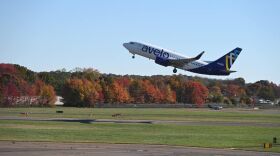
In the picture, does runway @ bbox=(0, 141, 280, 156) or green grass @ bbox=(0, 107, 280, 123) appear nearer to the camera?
runway @ bbox=(0, 141, 280, 156)

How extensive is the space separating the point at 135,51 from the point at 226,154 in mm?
51242

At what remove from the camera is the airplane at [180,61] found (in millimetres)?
89625

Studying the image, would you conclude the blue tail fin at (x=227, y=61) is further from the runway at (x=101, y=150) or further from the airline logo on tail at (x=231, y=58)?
the runway at (x=101, y=150)

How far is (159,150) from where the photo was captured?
4422 cm

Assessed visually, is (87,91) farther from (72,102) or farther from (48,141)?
(48,141)

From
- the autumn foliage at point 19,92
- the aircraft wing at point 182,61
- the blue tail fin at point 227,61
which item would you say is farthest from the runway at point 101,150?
the autumn foliage at point 19,92

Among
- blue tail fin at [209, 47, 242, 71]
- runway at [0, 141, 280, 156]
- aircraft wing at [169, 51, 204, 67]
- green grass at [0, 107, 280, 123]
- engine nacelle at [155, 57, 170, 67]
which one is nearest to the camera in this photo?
runway at [0, 141, 280, 156]

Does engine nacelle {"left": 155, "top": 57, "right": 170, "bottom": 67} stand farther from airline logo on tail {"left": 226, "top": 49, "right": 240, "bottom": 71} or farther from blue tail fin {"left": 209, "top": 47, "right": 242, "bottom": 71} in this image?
airline logo on tail {"left": 226, "top": 49, "right": 240, "bottom": 71}

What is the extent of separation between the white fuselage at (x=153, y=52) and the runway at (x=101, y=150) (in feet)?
140

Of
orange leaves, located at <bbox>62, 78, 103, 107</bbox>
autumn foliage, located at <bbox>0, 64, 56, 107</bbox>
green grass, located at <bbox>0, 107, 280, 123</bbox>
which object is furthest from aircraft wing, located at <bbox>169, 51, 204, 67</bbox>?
orange leaves, located at <bbox>62, 78, 103, 107</bbox>

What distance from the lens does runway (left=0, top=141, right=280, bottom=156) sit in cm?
4028

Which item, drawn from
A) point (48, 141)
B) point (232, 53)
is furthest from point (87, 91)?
point (48, 141)

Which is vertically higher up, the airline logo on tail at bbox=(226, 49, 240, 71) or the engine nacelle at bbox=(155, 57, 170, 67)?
the airline logo on tail at bbox=(226, 49, 240, 71)

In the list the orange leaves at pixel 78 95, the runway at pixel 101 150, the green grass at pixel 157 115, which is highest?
the orange leaves at pixel 78 95
